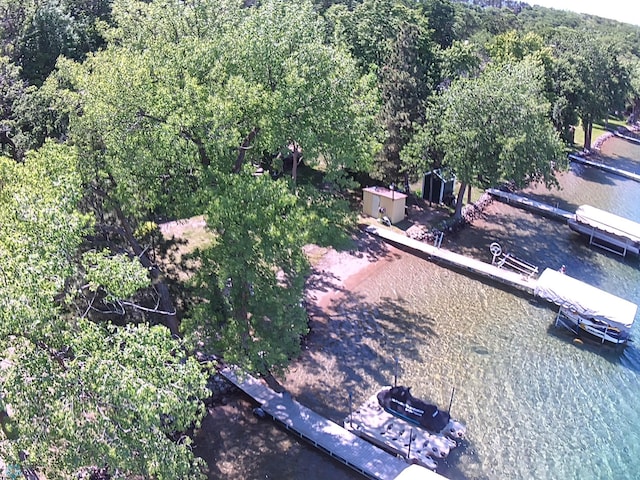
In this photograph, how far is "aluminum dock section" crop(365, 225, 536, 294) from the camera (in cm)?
3090

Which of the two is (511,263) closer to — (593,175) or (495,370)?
(495,370)

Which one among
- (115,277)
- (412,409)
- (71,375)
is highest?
(115,277)

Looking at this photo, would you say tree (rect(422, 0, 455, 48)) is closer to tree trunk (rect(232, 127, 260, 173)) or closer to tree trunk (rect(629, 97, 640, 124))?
tree trunk (rect(232, 127, 260, 173))

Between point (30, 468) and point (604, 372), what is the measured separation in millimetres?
23568

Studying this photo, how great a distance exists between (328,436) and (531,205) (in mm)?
29215

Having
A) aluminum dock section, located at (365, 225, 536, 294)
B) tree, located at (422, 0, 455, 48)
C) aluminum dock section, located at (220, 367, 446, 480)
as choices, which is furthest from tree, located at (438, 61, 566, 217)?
aluminum dock section, located at (220, 367, 446, 480)

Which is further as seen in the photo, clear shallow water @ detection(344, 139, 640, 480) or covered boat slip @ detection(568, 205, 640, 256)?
covered boat slip @ detection(568, 205, 640, 256)

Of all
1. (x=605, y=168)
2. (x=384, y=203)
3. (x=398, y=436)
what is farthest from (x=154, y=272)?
(x=605, y=168)

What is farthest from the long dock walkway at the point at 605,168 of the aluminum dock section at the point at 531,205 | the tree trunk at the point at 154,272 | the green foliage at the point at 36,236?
the green foliage at the point at 36,236

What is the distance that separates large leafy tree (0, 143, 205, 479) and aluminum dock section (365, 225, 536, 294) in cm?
2285

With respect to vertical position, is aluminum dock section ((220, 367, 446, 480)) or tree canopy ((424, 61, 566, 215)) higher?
tree canopy ((424, 61, 566, 215))

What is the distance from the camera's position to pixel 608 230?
117ft

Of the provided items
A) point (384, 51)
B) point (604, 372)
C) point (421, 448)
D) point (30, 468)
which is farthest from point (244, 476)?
point (384, 51)

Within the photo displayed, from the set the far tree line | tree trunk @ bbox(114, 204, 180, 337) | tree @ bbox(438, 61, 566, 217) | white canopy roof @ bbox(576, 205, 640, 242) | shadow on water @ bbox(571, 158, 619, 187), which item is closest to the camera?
the far tree line
